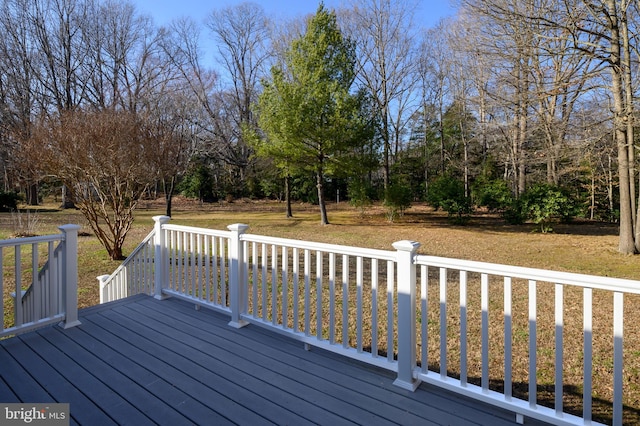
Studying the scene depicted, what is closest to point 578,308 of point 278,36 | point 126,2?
point 278,36

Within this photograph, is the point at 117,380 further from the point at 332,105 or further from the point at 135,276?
the point at 332,105

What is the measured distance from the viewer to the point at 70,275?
3.11m

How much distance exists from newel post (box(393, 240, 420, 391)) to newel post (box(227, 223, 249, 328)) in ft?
4.69

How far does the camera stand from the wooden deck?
193cm

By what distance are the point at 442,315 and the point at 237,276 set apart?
1684 millimetres

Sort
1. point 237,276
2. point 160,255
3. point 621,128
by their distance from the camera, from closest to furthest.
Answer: point 237,276
point 160,255
point 621,128

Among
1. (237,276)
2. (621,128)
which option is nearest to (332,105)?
(621,128)

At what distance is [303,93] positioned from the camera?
12.7 meters

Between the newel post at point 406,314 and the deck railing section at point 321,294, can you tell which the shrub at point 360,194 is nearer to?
the deck railing section at point 321,294

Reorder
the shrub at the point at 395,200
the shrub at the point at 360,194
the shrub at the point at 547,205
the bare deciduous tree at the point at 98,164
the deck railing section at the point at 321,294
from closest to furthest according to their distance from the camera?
the deck railing section at the point at 321,294 → the bare deciduous tree at the point at 98,164 → the shrub at the point at 547,205 → the shrub at the point at 395,200 → the shrub at the point at 360,194

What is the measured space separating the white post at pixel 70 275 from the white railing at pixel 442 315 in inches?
32.3

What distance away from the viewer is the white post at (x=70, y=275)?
121 inches

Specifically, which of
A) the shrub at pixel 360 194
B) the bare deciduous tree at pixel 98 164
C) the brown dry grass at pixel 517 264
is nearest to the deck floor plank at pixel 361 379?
the brown dry grass at pixel 517 264

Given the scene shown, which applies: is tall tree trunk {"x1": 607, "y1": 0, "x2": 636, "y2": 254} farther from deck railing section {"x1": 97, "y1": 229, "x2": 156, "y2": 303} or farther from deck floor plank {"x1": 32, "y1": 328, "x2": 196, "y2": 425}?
deck floor plank {"x1": 32, "y1": 328, "x2": 196, "y2": 425}
